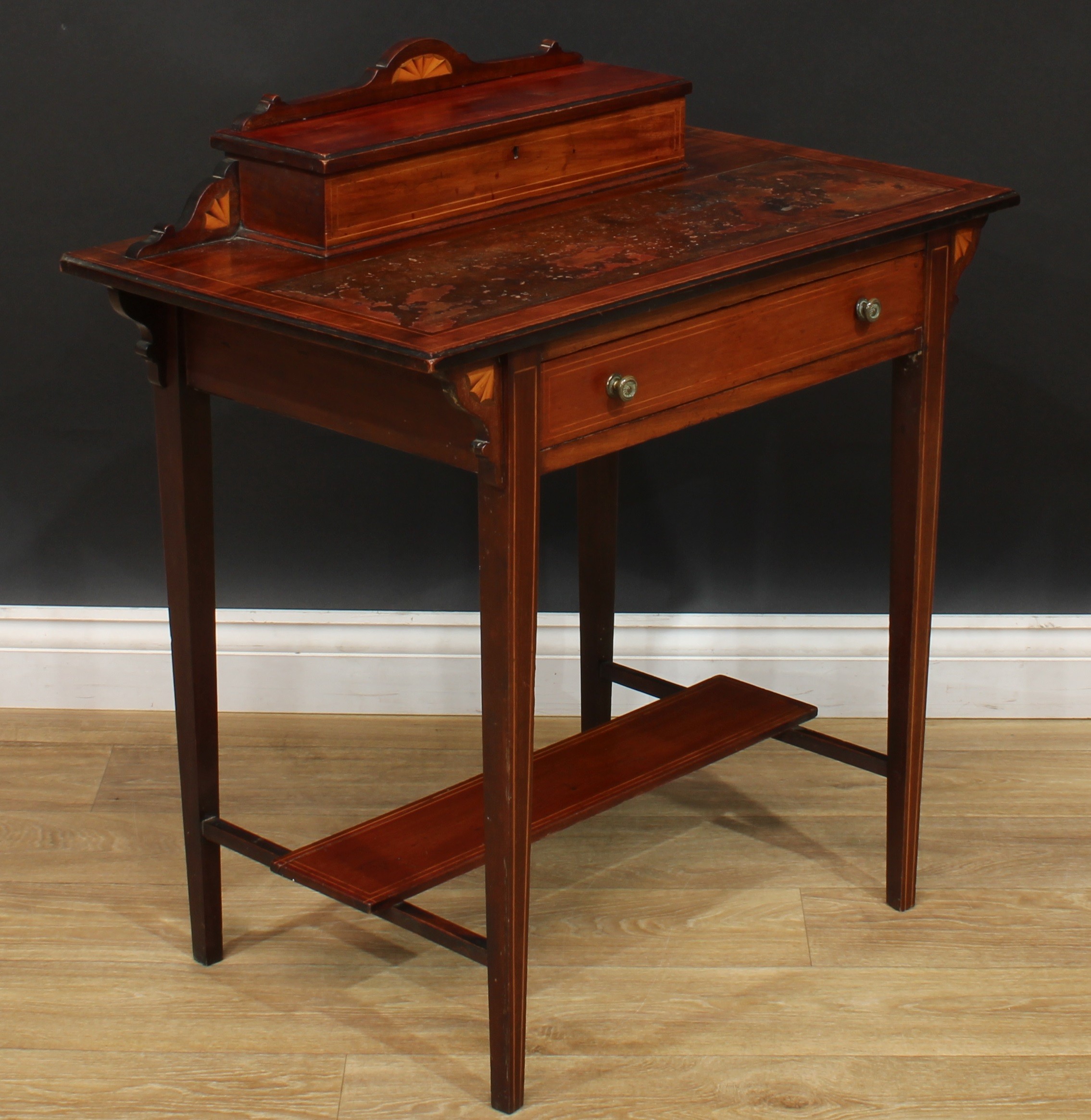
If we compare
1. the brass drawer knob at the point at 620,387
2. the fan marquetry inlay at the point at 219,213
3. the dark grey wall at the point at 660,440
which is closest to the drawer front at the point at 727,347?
the brass drawer knob at the point at 620,387

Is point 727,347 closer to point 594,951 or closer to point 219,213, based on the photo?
point 219,213

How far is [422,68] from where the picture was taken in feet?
8.00

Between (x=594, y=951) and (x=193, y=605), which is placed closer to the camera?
(x=193, y=605)

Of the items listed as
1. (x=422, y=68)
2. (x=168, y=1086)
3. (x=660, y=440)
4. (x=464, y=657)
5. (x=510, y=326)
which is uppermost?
(x=422, y=68)

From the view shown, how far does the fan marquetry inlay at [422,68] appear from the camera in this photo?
7.93 ft

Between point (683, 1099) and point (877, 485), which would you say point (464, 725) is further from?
point (683, 1099)

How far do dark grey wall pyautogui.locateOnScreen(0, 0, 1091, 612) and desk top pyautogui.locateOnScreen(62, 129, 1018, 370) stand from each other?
2.15 ft

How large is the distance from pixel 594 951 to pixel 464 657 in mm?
910

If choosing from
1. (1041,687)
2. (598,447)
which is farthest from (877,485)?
(598,447)

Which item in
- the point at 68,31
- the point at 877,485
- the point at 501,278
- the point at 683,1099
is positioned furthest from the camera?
the point at 877,485

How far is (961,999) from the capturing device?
2596 millimetres

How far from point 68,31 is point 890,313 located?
1.66 m

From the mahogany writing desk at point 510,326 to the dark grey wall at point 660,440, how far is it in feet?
1.84

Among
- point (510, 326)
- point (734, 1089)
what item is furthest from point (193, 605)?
point (734, 1089)
